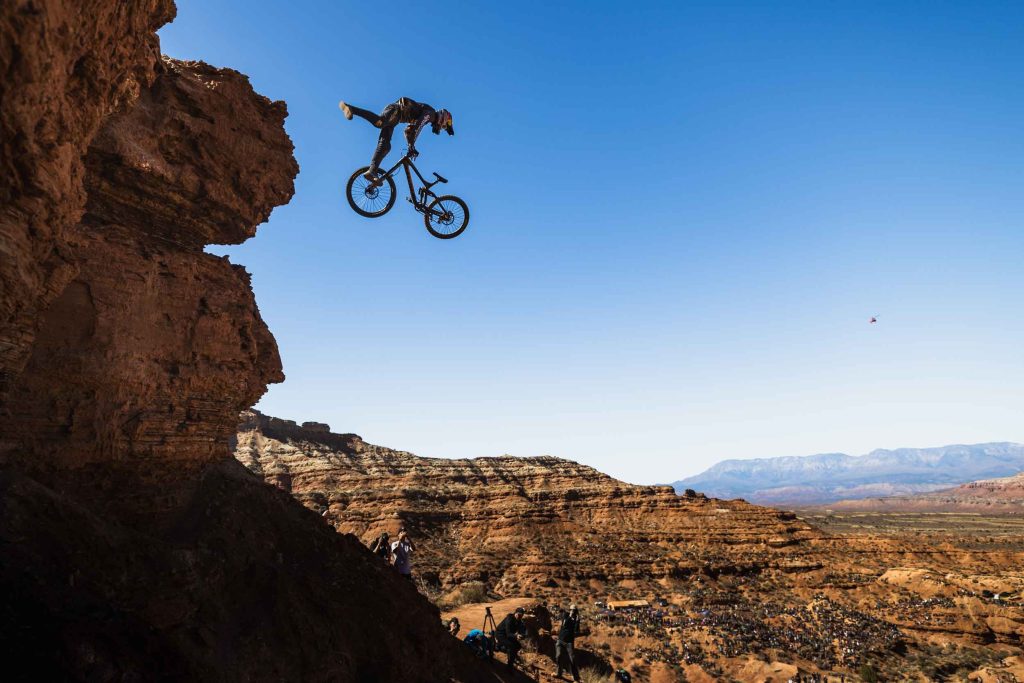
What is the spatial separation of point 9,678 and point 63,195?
5.40 metres

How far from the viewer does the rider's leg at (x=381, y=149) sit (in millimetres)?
9930

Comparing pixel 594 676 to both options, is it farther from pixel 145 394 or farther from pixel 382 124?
pixel 382 124

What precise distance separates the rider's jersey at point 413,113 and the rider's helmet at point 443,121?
118mm

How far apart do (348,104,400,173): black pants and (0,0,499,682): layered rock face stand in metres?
3.28

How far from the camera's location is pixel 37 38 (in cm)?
502

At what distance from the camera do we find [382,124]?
9727mm

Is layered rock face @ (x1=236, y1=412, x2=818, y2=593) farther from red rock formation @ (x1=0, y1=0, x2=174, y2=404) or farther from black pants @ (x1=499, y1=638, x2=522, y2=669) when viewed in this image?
red rock formation @ (x1=0, y1=0, x2=174, y2=404)

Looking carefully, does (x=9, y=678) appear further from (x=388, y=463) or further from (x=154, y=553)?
(x=388, y=463)

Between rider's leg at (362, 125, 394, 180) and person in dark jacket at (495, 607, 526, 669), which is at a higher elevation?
rider's leg at (362, 125, 394, 180)

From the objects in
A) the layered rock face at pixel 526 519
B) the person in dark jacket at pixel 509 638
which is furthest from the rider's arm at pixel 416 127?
the layered rock face at pixel 526 519

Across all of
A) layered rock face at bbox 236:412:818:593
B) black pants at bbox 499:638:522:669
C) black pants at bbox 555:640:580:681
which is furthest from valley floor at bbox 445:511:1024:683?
layered rock face at bbox 236:412:818:593

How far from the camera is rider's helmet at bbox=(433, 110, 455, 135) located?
9844 millimetres

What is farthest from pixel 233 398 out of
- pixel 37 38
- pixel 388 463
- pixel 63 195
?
pixel 388 463

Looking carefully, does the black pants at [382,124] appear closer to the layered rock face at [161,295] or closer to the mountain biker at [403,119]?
the mountain biker at [403,119]
